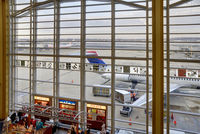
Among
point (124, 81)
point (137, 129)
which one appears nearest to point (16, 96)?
point (124, 81)

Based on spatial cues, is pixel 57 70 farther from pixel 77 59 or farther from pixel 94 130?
pixel 94 130

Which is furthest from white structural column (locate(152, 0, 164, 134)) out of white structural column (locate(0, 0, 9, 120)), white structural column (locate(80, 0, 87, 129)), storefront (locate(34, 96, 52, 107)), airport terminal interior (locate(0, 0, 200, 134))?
white structural column (locate(0, 0, 9, 120))

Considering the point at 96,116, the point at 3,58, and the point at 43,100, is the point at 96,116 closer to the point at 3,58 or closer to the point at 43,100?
the point at 43,100

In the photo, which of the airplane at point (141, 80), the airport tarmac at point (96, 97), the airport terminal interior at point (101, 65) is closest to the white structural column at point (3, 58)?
the airport terminal interior at point (101, 65)

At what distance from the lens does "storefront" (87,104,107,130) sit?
11117 millimetres

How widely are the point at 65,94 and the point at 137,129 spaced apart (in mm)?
5579

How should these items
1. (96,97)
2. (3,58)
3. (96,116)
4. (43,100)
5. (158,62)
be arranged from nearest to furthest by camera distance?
(158,62), (96,116), (96,97), (43,100), (3,58)

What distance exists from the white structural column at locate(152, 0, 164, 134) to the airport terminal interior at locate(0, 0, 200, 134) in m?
0.05

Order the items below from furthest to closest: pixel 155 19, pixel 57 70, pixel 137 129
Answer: pixel 57 70
pixel 137 129
pixel 155 19

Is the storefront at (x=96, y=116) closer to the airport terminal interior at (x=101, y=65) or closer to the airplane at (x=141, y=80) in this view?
the airport terminal interior at (x=101, y=65)

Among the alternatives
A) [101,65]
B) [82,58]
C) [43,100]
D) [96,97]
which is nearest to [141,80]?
[101,65]

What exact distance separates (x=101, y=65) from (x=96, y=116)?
3.53m

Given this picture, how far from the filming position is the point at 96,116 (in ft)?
37.4

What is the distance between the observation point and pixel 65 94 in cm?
1226
